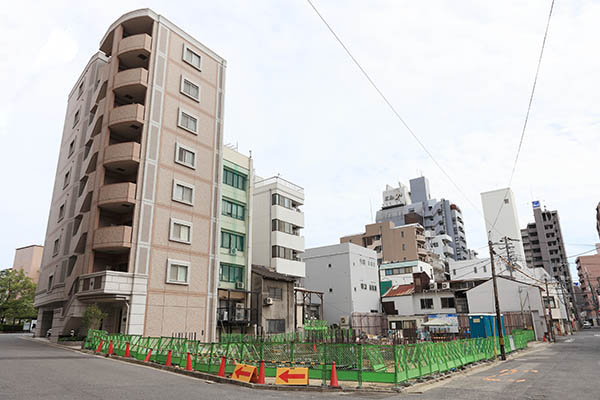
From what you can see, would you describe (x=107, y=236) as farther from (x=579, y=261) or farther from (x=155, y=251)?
(x=579, y=261)

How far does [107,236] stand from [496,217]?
9360cm

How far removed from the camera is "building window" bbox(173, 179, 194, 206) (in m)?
31.4

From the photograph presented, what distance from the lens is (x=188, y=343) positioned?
18.1m

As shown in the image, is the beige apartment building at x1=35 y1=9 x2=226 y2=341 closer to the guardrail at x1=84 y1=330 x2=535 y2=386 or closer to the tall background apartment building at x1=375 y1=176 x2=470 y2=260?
the guardrail at x1=84 y1=330 x2=535 y2=386

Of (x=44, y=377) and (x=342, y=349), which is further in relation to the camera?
(x=342, y=349)

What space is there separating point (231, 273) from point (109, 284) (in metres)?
13.3

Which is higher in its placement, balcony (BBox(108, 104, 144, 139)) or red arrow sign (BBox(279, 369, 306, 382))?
balcony (BBox(108, 104, 144, 139))

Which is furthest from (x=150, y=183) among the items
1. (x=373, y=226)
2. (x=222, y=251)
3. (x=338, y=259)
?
(x=373, y=226)

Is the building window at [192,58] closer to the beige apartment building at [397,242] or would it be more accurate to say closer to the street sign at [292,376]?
the street sign at [292,376]

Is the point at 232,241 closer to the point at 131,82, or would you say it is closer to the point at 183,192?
the point at 183,192

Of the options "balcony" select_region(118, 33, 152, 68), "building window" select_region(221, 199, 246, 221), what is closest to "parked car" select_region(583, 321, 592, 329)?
"building window" select_region(221, 199, 246, 221)

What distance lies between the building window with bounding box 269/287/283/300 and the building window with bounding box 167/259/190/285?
1106 centimetres

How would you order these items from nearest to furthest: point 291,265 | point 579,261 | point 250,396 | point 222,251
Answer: point 250,396, point 222,251, point 291,265, point 579,261

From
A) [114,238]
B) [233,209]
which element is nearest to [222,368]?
[114,238]
